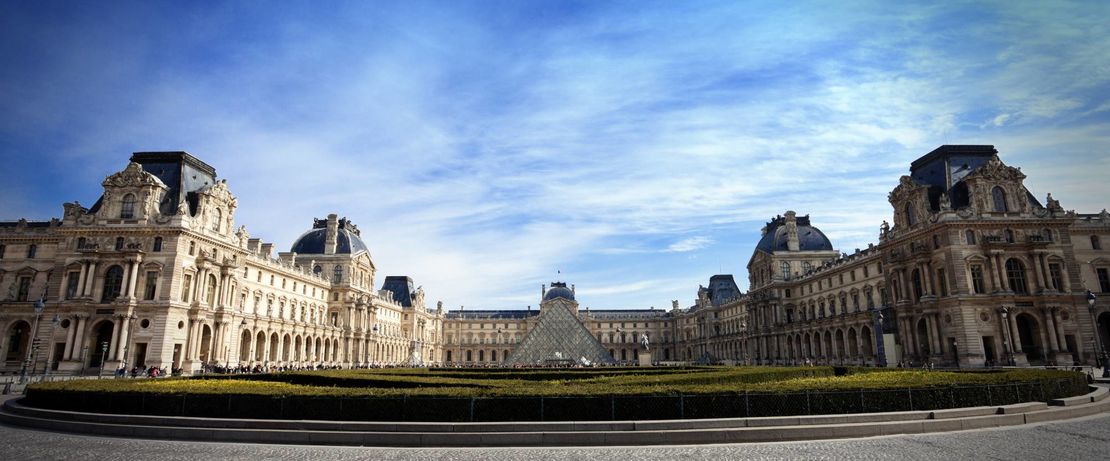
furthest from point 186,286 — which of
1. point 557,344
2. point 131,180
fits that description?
point 557,344

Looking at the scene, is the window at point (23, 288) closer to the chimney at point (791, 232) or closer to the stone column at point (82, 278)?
the stone column at point (82, 278)

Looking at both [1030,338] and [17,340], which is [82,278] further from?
[1030,338]

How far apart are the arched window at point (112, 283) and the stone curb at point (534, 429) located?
98.7 ft

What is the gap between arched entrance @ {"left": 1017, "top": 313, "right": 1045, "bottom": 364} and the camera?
1554 inches

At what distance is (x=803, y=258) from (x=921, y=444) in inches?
2425

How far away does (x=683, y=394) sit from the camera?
1314 centimetres

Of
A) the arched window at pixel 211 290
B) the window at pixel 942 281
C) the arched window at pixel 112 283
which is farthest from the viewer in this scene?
the arched window at pixel 211 290

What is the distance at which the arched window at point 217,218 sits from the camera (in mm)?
43781

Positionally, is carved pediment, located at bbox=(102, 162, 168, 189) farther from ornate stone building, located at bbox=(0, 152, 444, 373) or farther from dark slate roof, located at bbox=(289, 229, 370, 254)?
dark slate roof, located at bbox=(289, 229, 370, 254)

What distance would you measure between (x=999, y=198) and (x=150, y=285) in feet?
193

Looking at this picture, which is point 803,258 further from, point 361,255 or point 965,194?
point 361,255

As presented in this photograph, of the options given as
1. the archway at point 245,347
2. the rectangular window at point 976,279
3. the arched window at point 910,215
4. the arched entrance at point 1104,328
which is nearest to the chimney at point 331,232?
the archway at point 245,347

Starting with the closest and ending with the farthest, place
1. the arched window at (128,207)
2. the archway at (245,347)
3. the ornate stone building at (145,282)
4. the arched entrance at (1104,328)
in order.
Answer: the ornate stone building at (145,282), the arched window at (128,207), the arched entrance at (1104,328), the archway at (245,347)

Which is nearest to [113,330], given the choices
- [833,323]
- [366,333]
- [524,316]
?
[366,333]
